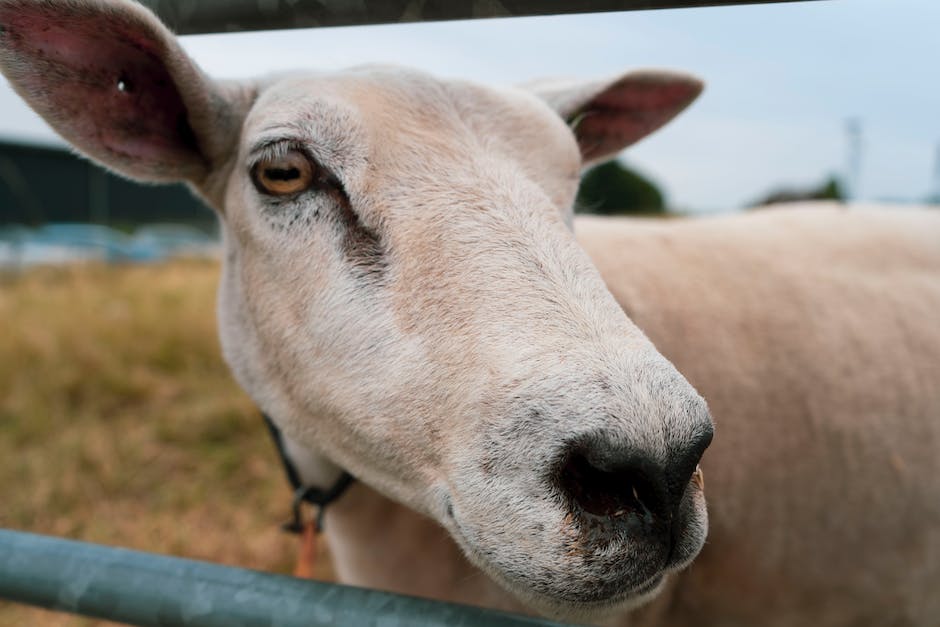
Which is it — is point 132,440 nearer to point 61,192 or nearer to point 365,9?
point 365,9

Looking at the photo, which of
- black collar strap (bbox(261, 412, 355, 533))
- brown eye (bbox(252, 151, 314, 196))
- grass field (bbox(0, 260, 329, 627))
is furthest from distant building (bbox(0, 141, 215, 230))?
brown eye (bbox(252, 151, 314, 196))

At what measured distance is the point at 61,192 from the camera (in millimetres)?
30281

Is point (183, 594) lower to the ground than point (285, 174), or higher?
lower

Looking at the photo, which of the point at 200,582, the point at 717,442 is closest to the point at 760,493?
the point at 717,442

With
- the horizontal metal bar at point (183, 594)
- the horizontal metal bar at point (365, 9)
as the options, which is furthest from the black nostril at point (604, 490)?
the horizontal metal bar at point (365, 9)

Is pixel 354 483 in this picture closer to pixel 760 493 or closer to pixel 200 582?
pixel 200 582

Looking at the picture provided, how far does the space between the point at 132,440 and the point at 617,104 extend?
12.4 feet

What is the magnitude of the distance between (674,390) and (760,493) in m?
1.42

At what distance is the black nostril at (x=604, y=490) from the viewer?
116 cm

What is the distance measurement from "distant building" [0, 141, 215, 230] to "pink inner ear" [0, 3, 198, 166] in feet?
85.8

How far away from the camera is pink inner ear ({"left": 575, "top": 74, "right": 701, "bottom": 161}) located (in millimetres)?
2438

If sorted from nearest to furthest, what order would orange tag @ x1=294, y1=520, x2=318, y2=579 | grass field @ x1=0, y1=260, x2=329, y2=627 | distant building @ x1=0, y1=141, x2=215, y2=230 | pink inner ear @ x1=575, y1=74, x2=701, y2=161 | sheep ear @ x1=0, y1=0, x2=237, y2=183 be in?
sheep ear @ x1=0, y1=0, x2=237, y2=183 < orange tag @ x1=294, y1=520, x2=318, y2=579 < pink inner ear @ x1=575, y1=74, x2=701, y2=161 < grass field @ x1=0, y1=260, x2=329, y2=627 < distant building @ x1=0, y1=141, x2=215, y2=230

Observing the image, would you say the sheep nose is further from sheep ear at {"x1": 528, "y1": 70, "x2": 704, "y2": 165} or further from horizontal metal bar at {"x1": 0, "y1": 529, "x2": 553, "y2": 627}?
sheep ear at {"x1": 528, "y1": 70, "x2": 704, "y2": 165}

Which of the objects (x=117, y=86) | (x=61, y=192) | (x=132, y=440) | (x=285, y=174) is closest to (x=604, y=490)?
(x=285, y=174)
